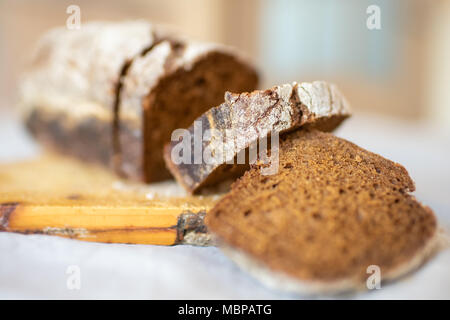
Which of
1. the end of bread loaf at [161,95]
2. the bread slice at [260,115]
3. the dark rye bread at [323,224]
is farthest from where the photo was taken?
the end of bread loaf at [161,95]

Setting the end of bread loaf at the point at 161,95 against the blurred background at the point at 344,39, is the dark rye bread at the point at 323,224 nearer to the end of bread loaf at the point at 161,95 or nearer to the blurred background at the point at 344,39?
the end of bread loaf at the point at 161,95

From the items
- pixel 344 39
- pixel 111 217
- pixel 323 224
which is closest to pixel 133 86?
pixel 111 217

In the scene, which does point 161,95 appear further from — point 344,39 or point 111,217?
point 344,39

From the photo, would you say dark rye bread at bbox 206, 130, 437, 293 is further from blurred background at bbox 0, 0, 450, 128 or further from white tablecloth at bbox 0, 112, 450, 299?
blurred background at bbox 0, 0, 450, 128

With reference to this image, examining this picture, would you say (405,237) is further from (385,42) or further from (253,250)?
(385,42)

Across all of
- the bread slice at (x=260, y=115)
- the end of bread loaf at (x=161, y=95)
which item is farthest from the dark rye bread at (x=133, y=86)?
the bread slice at (x=260, y=115)

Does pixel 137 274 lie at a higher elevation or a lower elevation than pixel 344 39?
lower

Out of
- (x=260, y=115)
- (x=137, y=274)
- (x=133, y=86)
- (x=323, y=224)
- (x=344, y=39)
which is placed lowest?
(x=137, y=274)
